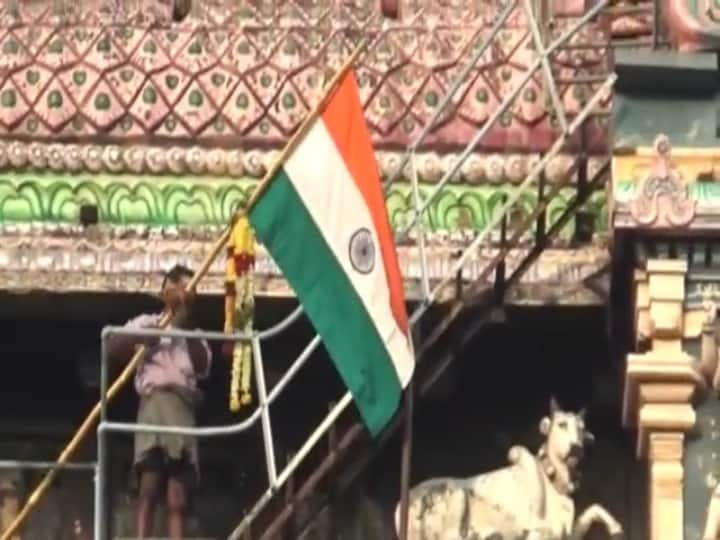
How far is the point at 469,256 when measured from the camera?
17.5 meters

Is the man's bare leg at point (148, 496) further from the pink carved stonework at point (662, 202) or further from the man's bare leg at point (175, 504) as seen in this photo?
the pink carved stonework at point (662, 202)

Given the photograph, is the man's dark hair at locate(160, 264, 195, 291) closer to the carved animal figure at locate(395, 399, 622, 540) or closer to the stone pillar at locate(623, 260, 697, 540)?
the carved animal figure at locate(395, 399, 622, 540)

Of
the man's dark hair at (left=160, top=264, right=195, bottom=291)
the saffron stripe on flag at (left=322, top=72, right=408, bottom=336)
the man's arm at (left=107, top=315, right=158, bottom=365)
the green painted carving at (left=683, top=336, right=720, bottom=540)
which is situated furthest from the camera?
the man's dark hair at (left=160, top=264, right=195, bottom=291)

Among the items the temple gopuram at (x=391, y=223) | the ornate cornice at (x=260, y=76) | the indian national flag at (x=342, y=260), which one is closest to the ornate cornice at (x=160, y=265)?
the temple gopuram at (x=391, y=223)

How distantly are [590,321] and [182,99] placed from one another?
2.09 metres

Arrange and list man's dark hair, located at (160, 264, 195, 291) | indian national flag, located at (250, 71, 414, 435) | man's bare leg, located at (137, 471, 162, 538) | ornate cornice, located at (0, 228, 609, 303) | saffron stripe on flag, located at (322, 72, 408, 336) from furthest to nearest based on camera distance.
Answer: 1. ornate cornice, located at (0, 228, 609, 303)
2. man's bare leg, located at (137, 471, 162, 538)
3. man's dark hair, located at (160, 264, 195, 291)
4. saffron stripe on flag, located at (322, 72, 408, 336)
5. indian national flag, located at (250, 71, 414, 435)

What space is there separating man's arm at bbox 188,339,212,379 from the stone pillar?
1849mm

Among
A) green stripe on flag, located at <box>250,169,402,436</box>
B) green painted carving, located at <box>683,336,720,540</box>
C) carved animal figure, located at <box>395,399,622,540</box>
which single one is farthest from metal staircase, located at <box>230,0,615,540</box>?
green painted carving, located at <box>683,336,720,540</box>

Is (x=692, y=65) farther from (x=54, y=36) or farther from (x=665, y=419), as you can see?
(x=54, y=36)

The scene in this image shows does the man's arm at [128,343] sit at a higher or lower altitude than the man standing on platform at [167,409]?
higher

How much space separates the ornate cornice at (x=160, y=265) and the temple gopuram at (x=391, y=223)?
0.04ft

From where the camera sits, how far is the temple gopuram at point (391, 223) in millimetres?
17375

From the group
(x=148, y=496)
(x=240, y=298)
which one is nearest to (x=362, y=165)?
(x=240, y=298)

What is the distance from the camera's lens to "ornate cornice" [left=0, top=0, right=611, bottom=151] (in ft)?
59.5
